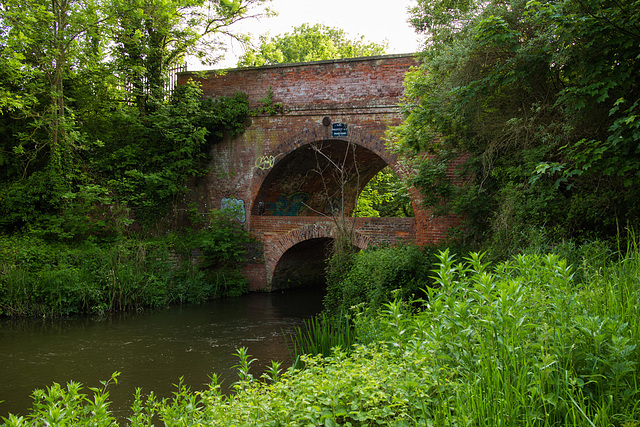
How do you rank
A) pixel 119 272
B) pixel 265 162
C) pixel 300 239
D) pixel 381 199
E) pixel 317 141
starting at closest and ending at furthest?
pixel 119 272
pixel 317 141
pixel 300 239
pixel 265 162
pixel 381 199

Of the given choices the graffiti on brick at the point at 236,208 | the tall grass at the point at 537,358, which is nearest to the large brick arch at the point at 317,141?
the graffiti on brick at the point at 236,208

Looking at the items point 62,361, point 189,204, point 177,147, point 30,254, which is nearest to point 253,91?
point 177,147

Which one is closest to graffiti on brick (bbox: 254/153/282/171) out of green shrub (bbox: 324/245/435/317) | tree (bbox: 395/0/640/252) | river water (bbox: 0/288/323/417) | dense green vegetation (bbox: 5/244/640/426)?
river water (bbox: 0/288/323/417)

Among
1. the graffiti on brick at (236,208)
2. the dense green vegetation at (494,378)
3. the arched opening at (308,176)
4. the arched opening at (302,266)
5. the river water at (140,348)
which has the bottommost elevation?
the river water at (140,348)

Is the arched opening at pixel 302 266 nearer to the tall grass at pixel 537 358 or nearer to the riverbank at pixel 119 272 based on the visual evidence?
the riverbank at pixel 119 272

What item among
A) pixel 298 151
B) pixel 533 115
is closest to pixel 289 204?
pixel 298 151

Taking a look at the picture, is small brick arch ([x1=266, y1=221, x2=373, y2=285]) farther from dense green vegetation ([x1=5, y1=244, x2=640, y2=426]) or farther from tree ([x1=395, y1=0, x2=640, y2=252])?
dense green vegetation ([x1=5, y1=244, x2=640, y2=426])

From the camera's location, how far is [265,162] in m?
12.3

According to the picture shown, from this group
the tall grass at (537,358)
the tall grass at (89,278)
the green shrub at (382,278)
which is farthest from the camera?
the tall grass at (89,278)

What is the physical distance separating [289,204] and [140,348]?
6.67 m

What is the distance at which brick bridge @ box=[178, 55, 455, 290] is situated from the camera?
10.8 metres

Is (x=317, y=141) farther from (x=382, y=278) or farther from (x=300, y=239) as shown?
(x=382, y=278)

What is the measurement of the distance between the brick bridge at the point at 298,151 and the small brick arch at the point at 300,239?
1.0 inches

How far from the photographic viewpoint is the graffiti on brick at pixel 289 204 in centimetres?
1320
